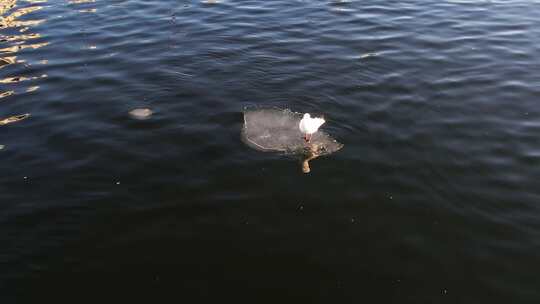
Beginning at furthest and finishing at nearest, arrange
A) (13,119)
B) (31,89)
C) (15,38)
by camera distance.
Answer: (15,38)
(31,89)
(13,119)

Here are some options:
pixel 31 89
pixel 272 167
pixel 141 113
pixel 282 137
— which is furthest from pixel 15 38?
pixel 272 167

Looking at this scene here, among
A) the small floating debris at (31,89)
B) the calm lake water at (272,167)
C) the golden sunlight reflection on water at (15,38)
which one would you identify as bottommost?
the calm lake water at (272,167)

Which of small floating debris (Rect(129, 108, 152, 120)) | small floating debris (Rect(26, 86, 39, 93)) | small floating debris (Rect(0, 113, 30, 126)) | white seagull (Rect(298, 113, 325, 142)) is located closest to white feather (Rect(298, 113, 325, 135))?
white seagull (Rect(298, 113, 325, 142))

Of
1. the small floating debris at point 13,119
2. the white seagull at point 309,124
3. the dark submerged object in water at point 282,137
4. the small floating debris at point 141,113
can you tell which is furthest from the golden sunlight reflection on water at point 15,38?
the white seagull at point 309,124

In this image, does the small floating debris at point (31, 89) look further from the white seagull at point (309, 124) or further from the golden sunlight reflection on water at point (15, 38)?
the white seagull at point (309, 124)

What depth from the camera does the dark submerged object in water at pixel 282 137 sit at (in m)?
10.1

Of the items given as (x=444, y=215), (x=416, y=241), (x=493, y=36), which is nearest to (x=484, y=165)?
(x=444, y=215)

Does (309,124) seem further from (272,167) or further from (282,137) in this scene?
(272,167)

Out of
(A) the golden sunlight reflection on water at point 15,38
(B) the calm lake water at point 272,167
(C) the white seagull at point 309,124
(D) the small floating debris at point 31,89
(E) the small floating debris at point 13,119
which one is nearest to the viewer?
(B) the calm lake water at point 272,167

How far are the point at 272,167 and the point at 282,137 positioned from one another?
3.63 ft

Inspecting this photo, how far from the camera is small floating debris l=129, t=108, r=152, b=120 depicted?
450 inches

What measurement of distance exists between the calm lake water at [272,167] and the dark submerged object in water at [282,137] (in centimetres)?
29

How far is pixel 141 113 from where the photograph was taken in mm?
11586

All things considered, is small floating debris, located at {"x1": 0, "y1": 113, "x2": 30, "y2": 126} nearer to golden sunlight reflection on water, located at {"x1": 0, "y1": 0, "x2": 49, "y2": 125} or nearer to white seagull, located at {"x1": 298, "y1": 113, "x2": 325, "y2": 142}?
golden sunlight reflection on water, located at {"x1": 0, "y1": 0, "x2": 49, "y2": 125}
